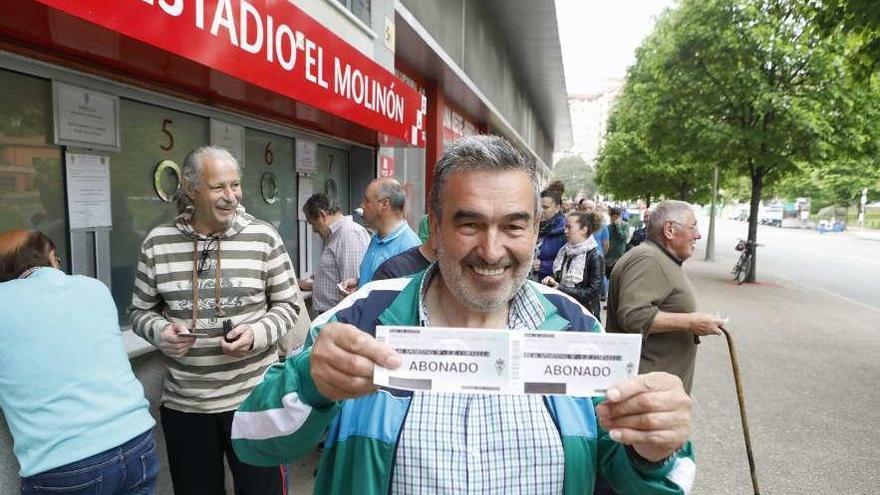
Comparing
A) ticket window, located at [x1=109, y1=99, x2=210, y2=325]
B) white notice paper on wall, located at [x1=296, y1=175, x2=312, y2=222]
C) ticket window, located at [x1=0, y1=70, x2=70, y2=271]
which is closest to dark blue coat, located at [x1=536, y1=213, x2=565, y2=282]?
white notice paper on wall, located at [x1=296, y1=175, x2=312, y2=222]

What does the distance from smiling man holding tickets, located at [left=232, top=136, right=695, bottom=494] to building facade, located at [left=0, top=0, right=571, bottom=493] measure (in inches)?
13.1

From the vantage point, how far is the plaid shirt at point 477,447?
4.74 feet

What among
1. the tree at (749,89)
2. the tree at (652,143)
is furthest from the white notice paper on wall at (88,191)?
the tree at (652,143)

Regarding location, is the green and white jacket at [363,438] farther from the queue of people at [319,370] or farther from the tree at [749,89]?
the tree at [749,89]

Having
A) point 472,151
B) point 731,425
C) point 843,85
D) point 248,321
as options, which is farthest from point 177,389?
point 843,85

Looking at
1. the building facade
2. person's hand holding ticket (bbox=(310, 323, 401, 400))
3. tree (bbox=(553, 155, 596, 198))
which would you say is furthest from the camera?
tree (bbox=(553, 155, 596, 198))

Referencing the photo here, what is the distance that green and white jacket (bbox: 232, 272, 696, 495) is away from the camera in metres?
1.38

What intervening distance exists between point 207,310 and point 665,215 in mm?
2810

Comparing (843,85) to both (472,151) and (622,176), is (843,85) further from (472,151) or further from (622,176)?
(622,176)

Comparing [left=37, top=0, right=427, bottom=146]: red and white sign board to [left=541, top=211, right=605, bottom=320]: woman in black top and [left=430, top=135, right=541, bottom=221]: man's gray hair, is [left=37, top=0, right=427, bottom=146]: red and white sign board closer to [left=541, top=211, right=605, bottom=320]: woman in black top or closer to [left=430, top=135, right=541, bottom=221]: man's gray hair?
[left=430, top=135, right=541, bottom=221]: man's gray hair

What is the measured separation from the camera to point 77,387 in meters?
2.15

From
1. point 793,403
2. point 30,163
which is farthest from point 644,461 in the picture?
point 793,403

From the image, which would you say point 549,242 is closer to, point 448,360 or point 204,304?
point 204,304

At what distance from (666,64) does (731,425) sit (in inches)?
427
